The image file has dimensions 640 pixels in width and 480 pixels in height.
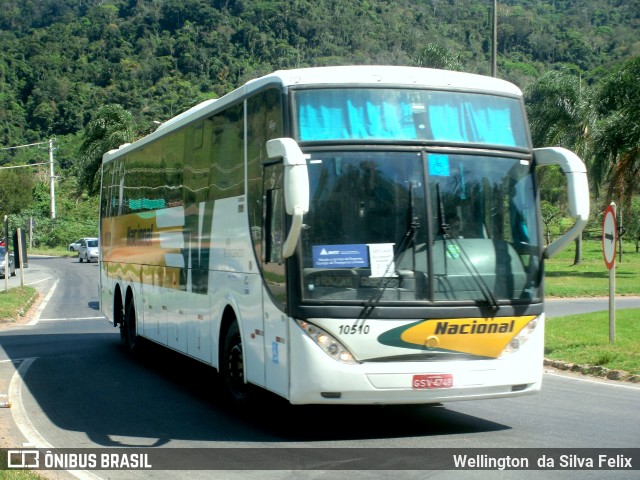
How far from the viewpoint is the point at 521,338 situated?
29.4ft

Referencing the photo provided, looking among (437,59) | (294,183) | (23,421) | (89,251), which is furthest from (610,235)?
(89,251)

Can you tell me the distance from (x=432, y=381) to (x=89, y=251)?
184 feet

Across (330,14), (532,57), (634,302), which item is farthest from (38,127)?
(634,302)

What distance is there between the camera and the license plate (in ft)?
27.9

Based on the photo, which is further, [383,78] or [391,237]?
[383,78]

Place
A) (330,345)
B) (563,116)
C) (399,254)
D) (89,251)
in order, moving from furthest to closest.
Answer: (89,251)
(563,116)
(399,254)
(330,345)

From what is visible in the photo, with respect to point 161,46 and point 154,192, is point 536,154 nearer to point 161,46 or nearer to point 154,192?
point 154,192

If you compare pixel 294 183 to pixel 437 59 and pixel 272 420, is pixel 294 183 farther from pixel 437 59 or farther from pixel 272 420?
pixel 437 59

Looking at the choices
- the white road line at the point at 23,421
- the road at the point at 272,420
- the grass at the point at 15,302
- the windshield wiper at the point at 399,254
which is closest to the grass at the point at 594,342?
the road at the point at 272,420

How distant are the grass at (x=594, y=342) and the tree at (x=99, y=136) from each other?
43.4 m

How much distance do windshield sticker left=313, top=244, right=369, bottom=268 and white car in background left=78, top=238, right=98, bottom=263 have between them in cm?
5424

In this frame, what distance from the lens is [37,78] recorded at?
136 m

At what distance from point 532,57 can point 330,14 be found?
1258 inches

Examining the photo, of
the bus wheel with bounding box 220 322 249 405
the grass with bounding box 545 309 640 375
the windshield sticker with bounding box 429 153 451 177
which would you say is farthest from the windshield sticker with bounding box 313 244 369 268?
the grass with bounding box 545 309 640 375
